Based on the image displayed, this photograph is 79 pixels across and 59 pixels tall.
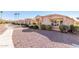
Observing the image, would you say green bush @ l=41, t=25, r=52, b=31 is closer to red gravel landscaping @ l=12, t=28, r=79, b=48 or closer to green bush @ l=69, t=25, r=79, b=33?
red gravel landscaping @ l=12, t=28, r=79, b=48

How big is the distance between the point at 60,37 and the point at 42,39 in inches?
8.3

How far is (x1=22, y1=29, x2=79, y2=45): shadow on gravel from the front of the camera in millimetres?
2121

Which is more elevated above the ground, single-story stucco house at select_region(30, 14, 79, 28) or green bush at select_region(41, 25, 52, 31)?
single-story stucco house at select_region(30, 14, 79, 28)

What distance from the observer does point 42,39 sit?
2.12m

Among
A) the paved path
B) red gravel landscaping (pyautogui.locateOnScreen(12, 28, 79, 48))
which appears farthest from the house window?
the paved path

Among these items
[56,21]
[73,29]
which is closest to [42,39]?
[56,21]

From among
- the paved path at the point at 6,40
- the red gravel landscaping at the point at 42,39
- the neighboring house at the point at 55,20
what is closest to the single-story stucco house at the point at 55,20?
the neighboring house at the point at 55,20

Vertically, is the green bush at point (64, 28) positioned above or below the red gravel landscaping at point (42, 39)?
above

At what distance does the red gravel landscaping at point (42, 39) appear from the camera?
2.12m

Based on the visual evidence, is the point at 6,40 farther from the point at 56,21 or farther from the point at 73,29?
the point at 73,29

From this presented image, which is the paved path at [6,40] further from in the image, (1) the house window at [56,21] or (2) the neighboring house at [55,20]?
(1) the house window at [56,21]
